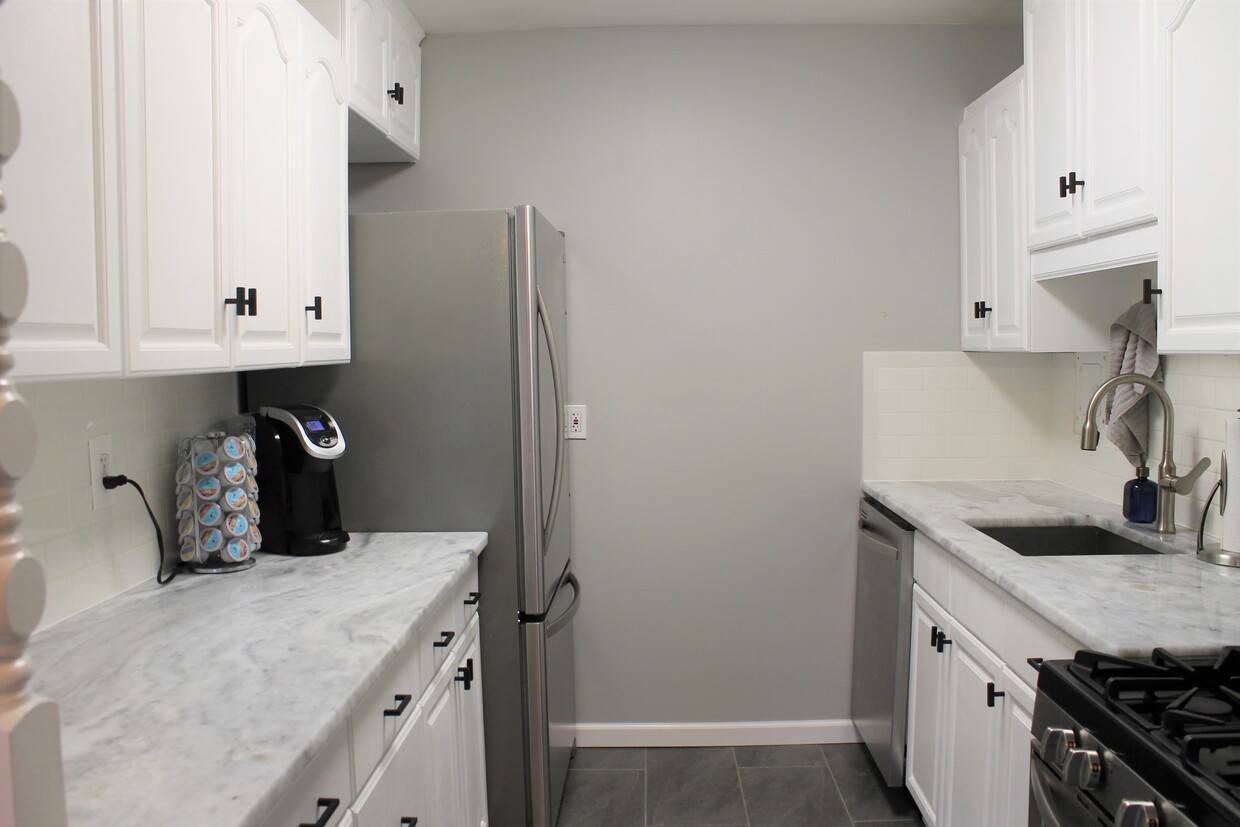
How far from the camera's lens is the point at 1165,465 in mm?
1985

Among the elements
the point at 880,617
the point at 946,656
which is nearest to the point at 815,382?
the point at 880,617

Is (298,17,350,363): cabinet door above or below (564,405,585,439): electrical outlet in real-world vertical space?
above

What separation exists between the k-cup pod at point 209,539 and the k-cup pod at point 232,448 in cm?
17

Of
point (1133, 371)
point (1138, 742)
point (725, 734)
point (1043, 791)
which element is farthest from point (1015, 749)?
point (725, 734)

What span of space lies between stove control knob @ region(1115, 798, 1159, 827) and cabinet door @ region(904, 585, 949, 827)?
1.02 metres

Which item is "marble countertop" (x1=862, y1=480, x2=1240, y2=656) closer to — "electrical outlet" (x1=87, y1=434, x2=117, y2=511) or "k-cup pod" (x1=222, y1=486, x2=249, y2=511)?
"k-cup pod" (x1=222, y1=486, x2=249, y2=511)

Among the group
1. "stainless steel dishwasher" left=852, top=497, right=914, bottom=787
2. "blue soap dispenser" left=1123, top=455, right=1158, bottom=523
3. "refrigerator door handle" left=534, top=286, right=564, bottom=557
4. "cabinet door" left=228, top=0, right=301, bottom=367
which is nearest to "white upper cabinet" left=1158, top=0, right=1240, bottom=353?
"blue soap dispenser" left=1123, top=455, right=1158, bottom=523

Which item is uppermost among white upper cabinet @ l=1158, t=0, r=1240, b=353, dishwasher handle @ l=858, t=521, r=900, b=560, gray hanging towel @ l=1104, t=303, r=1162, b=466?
white upper cabinet @ l=1158, t=0, r=1240, b=353

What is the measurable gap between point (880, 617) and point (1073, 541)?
2.08 feet

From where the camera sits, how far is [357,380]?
7.39 ft

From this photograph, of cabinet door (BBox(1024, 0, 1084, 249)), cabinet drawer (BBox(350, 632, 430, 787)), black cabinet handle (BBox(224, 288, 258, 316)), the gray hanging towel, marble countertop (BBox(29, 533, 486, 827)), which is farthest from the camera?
the gray hanging towel

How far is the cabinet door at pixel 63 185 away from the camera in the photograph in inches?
40.2

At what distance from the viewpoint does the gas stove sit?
3.35 feet

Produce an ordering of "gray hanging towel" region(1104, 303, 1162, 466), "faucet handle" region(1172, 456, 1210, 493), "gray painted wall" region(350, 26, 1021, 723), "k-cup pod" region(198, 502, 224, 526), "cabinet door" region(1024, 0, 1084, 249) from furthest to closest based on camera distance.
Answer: "gray painted wall" region(350, 26, 1021, 723), "gray hanging towel" region(1104, 303, 1162, 466), "cabinet door" region(1024, 0, 1084, 249), "faucet handle" region(1172, 456, 1210, 493), "k-cup pod" region(198, 502, 224, 526)
